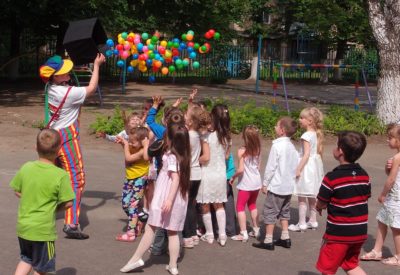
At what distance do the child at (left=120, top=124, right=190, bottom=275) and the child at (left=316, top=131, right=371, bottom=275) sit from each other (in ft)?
3.91

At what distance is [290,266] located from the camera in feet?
19.6

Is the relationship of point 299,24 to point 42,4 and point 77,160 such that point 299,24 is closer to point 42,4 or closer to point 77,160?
point 42,4

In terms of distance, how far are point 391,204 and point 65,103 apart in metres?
3.35

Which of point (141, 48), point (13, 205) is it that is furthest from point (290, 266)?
point (141, 48)

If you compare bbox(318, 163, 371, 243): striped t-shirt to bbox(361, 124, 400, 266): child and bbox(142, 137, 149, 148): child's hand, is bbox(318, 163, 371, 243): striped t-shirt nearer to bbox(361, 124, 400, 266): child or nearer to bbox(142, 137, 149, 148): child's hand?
bbox(361, 124, 400, 266): child

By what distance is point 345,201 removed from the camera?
16.1ft

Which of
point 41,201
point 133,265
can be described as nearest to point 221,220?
point 133,265

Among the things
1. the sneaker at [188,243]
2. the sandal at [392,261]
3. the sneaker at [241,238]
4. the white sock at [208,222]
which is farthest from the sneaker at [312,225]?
the sneaker at [188,243]

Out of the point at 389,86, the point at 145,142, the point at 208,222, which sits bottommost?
the point at 208,222

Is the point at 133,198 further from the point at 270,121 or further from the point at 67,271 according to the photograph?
the point at 270,121

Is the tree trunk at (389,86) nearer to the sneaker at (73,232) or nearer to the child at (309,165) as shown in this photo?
the child at (309,165)

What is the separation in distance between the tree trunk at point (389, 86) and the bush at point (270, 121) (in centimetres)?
30

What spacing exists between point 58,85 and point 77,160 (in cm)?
80

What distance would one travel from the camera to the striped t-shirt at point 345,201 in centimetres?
488
